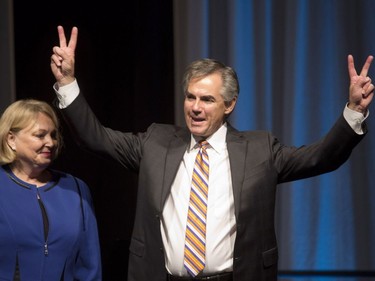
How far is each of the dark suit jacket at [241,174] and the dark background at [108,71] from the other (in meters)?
1.05

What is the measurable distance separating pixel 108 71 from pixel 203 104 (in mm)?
1211

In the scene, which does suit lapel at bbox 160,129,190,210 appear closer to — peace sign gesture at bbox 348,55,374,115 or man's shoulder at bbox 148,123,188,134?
man's shoulder at bbox 148,123,188,134

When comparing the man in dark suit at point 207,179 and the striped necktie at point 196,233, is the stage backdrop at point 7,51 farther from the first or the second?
the striped necktie at point 196,233

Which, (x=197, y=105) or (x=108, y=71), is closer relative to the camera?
(x=197, y=105)

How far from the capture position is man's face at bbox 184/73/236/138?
275cm

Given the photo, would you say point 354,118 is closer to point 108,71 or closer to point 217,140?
point 217,140

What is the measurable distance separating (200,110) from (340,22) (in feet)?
4.72

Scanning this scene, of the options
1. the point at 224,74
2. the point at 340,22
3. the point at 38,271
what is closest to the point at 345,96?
the point at 340,22

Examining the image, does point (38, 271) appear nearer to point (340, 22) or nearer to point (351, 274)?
point (351, 274)

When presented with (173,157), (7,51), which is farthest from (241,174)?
(7,51)

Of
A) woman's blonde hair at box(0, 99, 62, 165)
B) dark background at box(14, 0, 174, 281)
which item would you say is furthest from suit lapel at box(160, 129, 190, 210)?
dark background at box(14, 0, 174, 281)

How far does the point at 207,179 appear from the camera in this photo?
274cm

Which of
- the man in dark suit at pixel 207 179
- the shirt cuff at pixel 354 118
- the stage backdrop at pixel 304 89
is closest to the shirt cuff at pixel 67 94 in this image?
the man in dark suit at pixel 207 179

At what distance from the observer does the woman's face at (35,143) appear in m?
2.78
